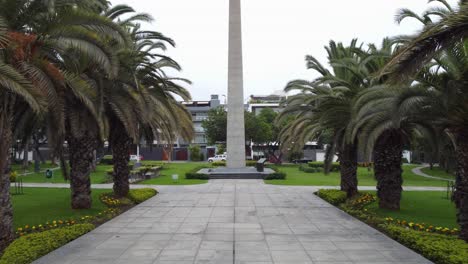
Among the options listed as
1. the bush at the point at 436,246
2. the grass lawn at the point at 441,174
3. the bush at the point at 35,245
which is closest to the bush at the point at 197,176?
the grass lawn at the point at 441,174

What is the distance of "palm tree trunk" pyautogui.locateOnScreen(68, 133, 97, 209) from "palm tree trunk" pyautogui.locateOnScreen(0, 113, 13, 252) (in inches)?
246

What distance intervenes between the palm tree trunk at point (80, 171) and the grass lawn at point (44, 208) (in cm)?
37

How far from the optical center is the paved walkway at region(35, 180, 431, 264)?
9273 mm

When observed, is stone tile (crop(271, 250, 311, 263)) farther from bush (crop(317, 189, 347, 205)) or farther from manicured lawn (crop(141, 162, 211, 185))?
manicured lawn (crop(141, 162, 211, 185))

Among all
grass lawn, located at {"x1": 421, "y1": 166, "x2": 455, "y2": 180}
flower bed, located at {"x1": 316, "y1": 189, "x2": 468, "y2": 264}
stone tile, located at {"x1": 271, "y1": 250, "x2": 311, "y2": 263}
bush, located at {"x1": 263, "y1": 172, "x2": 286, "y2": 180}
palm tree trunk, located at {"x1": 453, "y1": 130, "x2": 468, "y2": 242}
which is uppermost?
palm tree trunk, located at {"x1": 453, "y1": 130, "x2": 468, "y2": 242}

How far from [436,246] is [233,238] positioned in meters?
4.53

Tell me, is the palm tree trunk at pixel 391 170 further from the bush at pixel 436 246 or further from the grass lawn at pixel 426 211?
the bush at pixel 436 246

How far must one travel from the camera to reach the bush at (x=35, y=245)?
862 cm

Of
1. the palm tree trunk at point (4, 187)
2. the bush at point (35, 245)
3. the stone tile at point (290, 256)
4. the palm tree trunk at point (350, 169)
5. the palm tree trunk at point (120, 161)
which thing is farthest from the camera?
the palm tree trunk at point (350, 169)

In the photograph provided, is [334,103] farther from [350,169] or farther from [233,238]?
[233,238]

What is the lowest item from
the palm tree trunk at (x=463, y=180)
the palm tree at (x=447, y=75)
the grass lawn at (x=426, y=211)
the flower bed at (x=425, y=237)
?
the grass lawn at (x=426, y=211)

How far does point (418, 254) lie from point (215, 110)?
5912 centimetres

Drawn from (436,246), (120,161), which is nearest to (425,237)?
(436,246)

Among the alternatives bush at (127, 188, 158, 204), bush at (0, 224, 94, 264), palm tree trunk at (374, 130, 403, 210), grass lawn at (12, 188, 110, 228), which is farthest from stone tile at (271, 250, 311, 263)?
bush at (127, 188, 158, 204)
